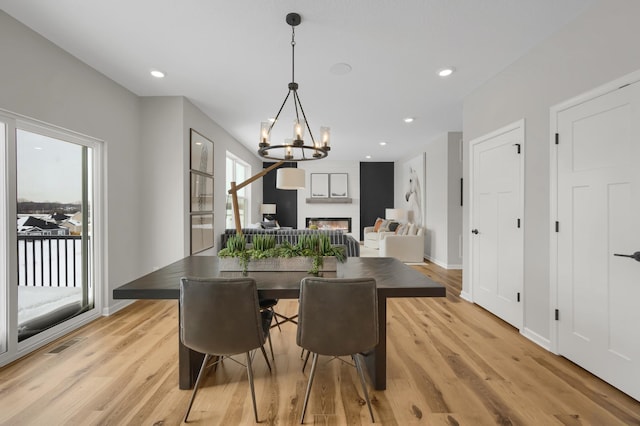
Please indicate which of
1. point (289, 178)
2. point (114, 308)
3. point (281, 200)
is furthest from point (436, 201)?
point (114, 308)

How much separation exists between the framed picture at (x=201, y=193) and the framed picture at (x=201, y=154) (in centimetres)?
11

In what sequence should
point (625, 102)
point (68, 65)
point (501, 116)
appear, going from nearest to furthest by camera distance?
point (625, 102) < point (68, 65) < point (501, 116)

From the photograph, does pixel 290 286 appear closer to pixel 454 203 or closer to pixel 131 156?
pixel 131 156

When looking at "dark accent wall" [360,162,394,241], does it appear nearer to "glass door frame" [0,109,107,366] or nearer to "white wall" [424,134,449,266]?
"white wall" [424,134,449,266]

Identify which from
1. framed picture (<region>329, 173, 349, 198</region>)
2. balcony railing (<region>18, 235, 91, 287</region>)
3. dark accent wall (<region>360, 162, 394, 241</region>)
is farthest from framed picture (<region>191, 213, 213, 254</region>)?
dark accent wall (<region>360, 162, 394, 241</region>)

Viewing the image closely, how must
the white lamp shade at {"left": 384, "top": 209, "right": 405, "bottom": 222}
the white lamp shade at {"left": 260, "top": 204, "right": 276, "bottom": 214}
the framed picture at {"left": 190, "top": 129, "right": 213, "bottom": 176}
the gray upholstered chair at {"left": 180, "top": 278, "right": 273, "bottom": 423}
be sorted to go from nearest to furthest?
the gray upholstered chair at {"left": 180, "top": 278, "right": 273, "bottom": 423} < the framed picture at {"left": 190, "top": 129, "right": 213, "bottom": 176} < the white lamp shade at {"left": 384, "top": 209, "right": 405, "bottom": 222} < the white lamp shade at {"left": 260, "top": 204, "right": 276, "bottom": 214}

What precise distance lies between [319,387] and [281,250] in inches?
37.3

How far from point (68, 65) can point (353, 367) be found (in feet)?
12.1

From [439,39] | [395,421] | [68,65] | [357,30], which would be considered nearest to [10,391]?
[395,421]

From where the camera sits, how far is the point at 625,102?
1.90 m

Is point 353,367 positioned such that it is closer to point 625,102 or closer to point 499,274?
point 499,274

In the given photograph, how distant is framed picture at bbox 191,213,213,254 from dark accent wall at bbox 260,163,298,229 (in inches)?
178

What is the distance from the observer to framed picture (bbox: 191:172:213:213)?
414 centimetres

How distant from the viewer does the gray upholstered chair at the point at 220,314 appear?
60.8 inches
